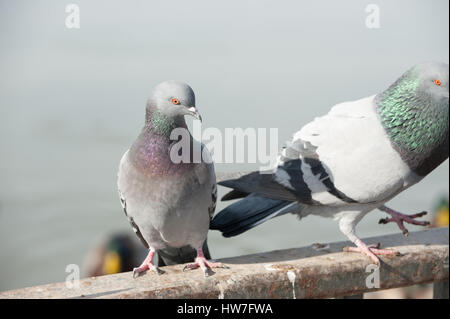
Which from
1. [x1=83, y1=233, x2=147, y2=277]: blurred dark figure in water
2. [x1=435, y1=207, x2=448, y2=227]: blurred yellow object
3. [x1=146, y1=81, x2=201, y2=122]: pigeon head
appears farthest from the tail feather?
[x1=435, y1=207, x2=448, y2=227]: blurred yellow object

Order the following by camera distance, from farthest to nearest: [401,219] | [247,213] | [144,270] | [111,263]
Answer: [111,263] < [401,219] < [247,213] < [144,270]

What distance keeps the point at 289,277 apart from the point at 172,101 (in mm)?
1239

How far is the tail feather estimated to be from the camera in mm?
3549

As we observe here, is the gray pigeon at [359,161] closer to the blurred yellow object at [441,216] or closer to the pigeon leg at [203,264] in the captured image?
the pigeon leg at [203,264]

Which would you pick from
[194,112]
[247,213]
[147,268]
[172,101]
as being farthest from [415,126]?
[147,268]

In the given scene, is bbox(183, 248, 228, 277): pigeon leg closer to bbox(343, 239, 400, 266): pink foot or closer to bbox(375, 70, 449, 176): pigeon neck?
bbox(343, 239, 400, 266): pink foot

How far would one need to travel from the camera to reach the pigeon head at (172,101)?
284 cm

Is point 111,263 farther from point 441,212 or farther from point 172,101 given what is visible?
point 441,212

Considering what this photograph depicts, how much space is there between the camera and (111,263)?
522 centimetres

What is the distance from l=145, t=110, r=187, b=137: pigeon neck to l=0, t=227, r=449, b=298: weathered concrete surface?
2.74 feet

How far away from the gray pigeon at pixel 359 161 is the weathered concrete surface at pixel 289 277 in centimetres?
18

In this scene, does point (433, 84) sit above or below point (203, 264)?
above

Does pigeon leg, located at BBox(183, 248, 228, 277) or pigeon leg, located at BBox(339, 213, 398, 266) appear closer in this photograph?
pigeon leg, located at BBox(183, 248, 228, 277)

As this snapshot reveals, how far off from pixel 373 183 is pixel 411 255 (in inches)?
23.1
